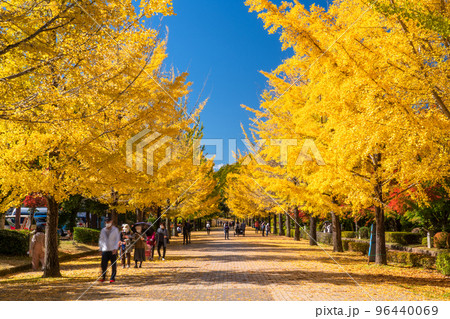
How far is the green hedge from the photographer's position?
13.9m

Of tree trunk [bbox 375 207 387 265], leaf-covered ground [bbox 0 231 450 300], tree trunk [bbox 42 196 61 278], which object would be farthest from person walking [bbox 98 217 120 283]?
tree trunk [bbox 375 207 387 265]

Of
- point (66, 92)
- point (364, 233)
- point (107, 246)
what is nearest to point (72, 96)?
point (66, 92)

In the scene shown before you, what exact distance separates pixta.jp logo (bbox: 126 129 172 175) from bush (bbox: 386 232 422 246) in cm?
1394

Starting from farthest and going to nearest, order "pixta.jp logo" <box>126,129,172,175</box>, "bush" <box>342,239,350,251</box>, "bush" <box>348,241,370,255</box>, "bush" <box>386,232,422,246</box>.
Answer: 1. "bush" <box>386,232,422,246</box>
2. "bush" <box>342,239,350,251</box>
3. "bush" <box>348,241,370,255</box>
4. "pixta.jp logo" <box>126,129,172,175</box>

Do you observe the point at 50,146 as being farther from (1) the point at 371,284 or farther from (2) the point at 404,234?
(2) the point at 404,234

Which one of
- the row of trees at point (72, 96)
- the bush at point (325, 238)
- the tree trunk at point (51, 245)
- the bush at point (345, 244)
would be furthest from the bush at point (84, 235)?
the bush at point (325, 238)

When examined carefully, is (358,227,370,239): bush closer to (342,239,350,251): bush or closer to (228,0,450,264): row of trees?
(342,239,350,251): bush

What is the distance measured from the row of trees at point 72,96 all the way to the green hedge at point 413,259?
32.0 ft

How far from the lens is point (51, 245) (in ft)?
39.0

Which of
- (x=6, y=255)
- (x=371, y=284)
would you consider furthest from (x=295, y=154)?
(x=6, y=255)

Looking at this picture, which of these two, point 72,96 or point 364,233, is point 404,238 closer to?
point 364,233

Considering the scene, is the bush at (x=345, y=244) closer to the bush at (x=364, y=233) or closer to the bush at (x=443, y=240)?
the bush at (x=443, y=240)

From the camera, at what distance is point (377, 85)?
29.6 feet
